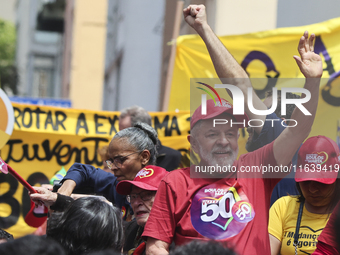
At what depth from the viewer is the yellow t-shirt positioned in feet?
9.76

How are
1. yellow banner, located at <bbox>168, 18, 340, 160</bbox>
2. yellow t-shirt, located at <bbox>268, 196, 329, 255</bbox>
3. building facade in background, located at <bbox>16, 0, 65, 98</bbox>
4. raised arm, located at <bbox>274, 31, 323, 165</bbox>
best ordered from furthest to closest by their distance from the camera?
building facade in background, located at <bbox>16, 0, 65, 98</bbox>
yellow banner, located at <bbox>168, 18, 340, 160</bbox>
yellow t-shirt, located at <bbox>268, 196, 329, 255</bbox>
raised arm, located at <bbox>274, 31, 323, 165</bbox>

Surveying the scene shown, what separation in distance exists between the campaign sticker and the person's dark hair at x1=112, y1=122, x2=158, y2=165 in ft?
2.73

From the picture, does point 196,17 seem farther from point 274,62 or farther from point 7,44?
point 7,44

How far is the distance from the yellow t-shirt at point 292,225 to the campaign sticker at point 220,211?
65cm

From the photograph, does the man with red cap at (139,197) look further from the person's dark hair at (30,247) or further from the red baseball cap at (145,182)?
the person's dark hair at (30,247)

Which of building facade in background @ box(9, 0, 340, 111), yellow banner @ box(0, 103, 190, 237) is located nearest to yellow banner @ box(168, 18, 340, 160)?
yellow banner @ box(0, 103, 190, 237)

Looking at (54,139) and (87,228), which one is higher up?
(87,228)

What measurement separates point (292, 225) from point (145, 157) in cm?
102

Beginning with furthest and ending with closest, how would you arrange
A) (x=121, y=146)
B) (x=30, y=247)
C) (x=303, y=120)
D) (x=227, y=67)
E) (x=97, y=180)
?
(x=97, y=180), (x=121, y=146), (x=227, y=67), (x=303, y=120), (x=30, y=247)

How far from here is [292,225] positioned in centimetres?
309

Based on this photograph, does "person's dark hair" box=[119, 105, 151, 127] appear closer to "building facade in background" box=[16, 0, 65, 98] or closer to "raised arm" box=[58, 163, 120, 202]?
"raised arm" box=[58, 163, 120, 202]

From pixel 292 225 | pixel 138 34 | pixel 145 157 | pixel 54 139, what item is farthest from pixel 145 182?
pixel 138 34

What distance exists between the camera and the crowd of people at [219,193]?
2178 mm

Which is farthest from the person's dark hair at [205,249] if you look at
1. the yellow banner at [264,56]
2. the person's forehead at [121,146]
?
the yellow banner at [264,56]
